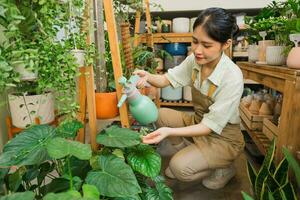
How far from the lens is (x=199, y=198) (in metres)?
1.32

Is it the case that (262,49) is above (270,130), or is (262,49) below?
above

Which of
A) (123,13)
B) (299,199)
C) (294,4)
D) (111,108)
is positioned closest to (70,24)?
(111,108)

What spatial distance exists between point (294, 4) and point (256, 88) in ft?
5.99

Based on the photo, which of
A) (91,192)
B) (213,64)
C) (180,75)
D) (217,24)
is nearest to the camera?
(91,192)

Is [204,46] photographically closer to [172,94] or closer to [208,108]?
[208,108]

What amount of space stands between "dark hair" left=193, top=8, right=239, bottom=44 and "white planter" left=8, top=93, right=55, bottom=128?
Result: 0.84m

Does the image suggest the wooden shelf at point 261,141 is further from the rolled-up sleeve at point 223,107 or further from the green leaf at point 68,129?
the green leaf at point 68,129

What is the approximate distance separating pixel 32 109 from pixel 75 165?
0.52 meters

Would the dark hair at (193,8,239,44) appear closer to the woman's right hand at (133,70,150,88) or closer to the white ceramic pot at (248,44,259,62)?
the woman's right hand at (133,70,150,88)

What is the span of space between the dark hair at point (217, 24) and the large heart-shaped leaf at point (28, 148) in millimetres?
780

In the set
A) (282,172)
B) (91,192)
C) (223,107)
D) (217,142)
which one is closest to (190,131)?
(223,107)

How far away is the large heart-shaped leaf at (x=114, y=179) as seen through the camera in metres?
0.67

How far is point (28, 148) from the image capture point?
75 centimetres

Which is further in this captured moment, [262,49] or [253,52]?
[253,52]
